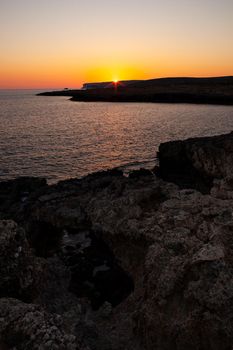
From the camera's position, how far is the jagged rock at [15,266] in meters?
10.6

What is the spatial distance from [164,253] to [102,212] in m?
5.10

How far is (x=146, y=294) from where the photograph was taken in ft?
37.5

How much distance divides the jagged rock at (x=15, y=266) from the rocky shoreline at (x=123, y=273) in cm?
3

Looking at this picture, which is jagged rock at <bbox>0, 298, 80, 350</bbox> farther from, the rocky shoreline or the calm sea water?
the calm sea water

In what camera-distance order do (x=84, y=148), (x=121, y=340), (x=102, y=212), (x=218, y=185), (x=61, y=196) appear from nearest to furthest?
(x=121, y=340) → (x=102, y=212) → (x=218, y=185) → (x=61, y=196) → (x=84, y=148)

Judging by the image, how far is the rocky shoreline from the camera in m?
9.52

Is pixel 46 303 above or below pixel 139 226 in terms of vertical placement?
below

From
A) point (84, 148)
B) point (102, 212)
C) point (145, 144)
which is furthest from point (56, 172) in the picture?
point (102, 212)

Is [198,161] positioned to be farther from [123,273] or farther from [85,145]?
[85,145]

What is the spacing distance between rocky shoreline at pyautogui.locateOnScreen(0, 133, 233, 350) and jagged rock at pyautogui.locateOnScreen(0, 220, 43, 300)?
0.03 meters

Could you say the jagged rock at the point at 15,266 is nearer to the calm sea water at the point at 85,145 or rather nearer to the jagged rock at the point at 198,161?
the jagged rock at the point at 198,161

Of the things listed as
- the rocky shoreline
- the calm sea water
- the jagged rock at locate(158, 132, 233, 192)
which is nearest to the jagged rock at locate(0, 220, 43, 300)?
the rocky shoreline

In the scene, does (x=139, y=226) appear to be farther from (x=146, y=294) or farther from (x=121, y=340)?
(x=121, y=340)

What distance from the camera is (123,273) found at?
1392 centimetres
